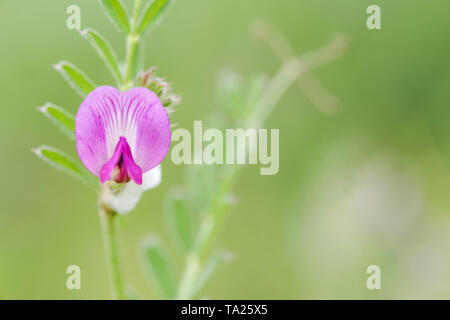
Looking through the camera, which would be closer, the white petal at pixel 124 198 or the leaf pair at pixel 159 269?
the white petal at pixel 124 198

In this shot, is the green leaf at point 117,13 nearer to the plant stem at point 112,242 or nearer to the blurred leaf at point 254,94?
the plant stem at point 112,242

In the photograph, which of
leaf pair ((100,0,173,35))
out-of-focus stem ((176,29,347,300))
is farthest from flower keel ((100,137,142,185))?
out-of-focus stem ((176,29,347,300))

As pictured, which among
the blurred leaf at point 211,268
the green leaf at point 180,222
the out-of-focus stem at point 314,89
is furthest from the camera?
the out-of-focus stem at point 314,89

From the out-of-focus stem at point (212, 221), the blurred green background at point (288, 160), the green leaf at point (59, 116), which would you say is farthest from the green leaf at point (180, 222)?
the blurred green background at point (288, 160)

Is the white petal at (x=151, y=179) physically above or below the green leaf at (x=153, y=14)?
below

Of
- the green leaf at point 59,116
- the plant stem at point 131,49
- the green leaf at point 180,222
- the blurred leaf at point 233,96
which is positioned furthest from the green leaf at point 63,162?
the blurred leaf at point 233,96

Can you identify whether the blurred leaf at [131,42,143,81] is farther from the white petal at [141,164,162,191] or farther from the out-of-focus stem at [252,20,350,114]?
the out-of-focus stem at [252,20,350,114]

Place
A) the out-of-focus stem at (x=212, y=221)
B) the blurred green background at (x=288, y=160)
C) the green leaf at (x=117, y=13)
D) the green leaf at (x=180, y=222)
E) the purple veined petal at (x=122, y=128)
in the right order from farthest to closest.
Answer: the blurred green background at (x=288, y=160)
the green leaf at (x=180, y=222)
the out-of-focus stem at (x=212, y=221)
the green leaf at (x=117, y=13)
the purple veined petal at (x=122, y=128)

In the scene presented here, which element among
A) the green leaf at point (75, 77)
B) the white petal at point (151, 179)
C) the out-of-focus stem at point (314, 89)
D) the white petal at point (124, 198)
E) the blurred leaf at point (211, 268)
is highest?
the out-of-focus stem at point (314, 89)
